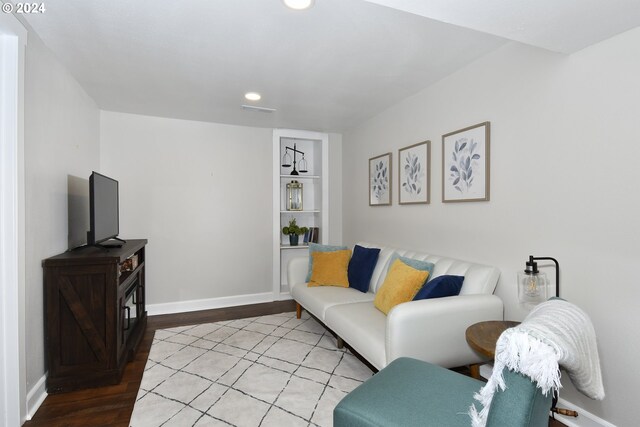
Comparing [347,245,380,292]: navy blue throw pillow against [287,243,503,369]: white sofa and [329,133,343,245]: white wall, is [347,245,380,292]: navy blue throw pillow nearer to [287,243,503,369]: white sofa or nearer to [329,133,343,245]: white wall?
[287,243,503,369]: white sofa

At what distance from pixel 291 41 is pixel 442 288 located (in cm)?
191

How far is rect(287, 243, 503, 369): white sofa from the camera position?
1.86m

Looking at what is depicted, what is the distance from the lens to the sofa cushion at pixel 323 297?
2820 millimetres

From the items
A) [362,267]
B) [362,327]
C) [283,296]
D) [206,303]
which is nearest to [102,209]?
[206,303]

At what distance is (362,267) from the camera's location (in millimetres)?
3277

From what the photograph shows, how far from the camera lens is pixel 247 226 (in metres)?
4.32

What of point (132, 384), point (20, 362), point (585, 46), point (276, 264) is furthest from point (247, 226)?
point (585, 46)

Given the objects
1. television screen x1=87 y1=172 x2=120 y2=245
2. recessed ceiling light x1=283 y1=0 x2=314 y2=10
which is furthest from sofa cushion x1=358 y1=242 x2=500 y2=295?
television screen x1=87 y1=172 x2=120 y2=245

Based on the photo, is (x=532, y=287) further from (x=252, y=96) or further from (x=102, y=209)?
(x=102, y=209)

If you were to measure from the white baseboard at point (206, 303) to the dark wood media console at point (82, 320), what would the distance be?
5.17 feet

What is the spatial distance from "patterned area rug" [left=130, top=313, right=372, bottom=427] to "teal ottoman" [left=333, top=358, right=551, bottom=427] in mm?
665

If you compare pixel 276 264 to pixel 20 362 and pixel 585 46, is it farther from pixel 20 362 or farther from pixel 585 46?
pixel 585 46

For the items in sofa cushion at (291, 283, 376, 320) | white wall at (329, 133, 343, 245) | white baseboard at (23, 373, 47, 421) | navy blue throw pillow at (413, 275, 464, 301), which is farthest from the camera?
white wall at (329, 133, 343, 245)

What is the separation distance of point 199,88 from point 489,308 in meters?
2.91
